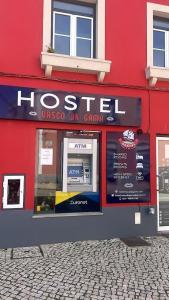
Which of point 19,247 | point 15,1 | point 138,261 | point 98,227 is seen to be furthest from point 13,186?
point 15,1

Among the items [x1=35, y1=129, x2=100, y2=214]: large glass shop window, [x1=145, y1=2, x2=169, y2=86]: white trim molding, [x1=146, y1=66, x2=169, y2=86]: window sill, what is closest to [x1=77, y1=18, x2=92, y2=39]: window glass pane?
[x1=145, y1=2, x2=169, y2=86]: white trim molding

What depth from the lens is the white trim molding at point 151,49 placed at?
679 cm

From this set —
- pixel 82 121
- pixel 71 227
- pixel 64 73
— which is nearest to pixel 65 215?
pixel 71 227

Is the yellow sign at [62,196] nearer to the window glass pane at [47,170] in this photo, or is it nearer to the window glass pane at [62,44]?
the window glass pane at [47,170]

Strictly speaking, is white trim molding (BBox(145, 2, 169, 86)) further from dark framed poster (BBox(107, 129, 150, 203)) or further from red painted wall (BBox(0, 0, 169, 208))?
dark framed poster (BBox(107, 129, 150, 203))

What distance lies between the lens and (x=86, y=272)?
4570mm

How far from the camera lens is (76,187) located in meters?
6.50

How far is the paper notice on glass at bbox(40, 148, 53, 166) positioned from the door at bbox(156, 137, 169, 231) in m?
2.59

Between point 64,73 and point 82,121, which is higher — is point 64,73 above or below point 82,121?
above

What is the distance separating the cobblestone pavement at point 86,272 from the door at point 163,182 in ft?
3.39

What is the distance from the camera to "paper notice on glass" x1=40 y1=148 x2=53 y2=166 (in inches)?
248

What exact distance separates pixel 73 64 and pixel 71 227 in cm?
347

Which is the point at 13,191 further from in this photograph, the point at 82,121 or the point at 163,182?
the point at 163,182

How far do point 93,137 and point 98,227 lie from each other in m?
1.99
